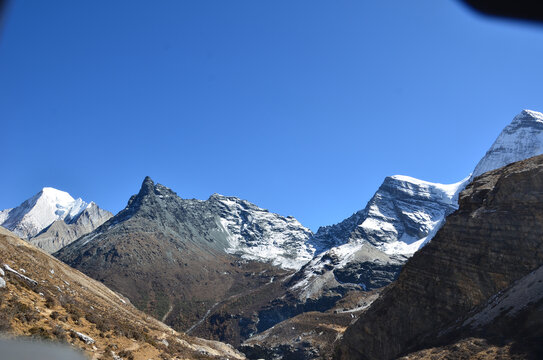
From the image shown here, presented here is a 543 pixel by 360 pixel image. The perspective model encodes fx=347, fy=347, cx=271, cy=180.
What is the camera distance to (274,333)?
280 feet

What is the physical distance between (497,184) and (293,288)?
13616cm

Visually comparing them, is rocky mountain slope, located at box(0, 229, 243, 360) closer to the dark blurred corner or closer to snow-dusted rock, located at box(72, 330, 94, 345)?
snow-dusted rock, located at box(72, 330, 94, 345)

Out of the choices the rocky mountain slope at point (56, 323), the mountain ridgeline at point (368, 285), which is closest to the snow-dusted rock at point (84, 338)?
the rocky mountain slope at point (56, 323)

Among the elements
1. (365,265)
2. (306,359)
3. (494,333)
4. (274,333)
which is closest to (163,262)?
(365,265)

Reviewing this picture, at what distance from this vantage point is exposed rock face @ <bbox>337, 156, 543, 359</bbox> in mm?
21391

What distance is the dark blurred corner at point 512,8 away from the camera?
284 inches

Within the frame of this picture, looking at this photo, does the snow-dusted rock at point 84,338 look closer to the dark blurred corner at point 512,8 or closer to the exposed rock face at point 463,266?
the exposed rock face at point 463,266

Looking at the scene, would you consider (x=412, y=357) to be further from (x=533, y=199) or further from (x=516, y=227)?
(x=533, y=199)

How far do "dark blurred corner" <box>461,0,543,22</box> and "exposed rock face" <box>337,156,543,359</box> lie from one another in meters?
16.8

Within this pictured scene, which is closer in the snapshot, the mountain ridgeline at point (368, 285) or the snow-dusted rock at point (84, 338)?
the snow-dusted rock at point (84, 338)

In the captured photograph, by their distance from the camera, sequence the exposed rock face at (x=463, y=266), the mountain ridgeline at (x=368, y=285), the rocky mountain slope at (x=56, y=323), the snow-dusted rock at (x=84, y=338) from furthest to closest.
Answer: the mountain ridgeline at (x=368, y=285) → the exposed rock face at (x=463, y=266) → the snow-dusted rock at (x=84, y=338) → the rocky mountain slope at (x=56, y=323)

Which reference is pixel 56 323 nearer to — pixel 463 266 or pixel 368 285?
pixel 463 266

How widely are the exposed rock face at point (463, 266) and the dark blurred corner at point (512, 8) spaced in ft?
55.0

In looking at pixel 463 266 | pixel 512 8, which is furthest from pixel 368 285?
pixel 512 8
